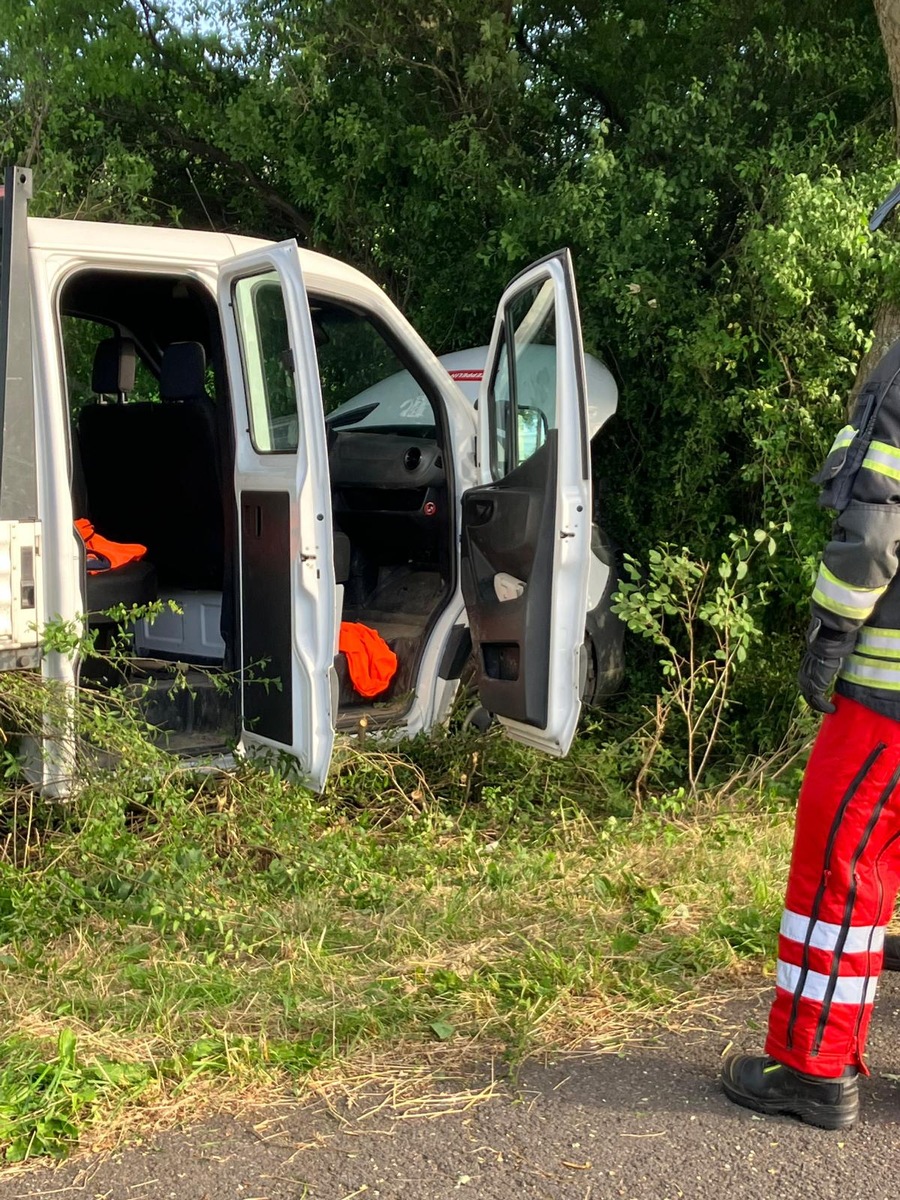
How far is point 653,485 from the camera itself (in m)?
6.48

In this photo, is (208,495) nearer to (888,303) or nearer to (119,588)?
(119,588)

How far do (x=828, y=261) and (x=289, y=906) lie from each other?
3.54 m

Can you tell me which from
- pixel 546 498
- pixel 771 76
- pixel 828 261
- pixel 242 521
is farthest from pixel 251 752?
pixel 771 76

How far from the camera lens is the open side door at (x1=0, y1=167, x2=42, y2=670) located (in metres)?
4.10

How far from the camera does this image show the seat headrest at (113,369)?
582cm

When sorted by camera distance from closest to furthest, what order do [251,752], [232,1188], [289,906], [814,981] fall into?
1. [232,1188]
2. [814,981]
3. [289,906]
4. [251,752]

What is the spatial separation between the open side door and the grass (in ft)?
1.90

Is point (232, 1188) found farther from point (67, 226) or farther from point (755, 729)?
point (755, 729)

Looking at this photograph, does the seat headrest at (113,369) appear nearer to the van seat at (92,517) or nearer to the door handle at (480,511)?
the van seat at (92,517)

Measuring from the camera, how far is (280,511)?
4652mm

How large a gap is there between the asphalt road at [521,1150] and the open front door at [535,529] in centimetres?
179

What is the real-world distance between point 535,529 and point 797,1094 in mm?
2330

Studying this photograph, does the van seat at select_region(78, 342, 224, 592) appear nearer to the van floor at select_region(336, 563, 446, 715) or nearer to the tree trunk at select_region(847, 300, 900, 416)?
the van floor at select_region(336, 563, 446, 715)

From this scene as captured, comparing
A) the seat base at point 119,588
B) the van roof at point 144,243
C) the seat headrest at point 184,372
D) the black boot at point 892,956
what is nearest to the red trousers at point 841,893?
the black boot at point 892,956
